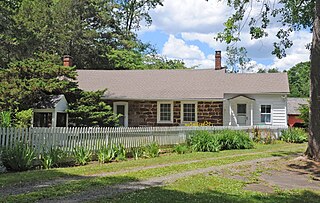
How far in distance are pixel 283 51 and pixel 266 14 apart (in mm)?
2219

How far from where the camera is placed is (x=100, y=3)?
142 ft

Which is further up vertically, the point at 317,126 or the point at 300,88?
the point at 300,88

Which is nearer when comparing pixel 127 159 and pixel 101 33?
pixel 127 159

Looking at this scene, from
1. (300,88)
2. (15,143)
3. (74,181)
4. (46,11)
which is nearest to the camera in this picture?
(74,181)

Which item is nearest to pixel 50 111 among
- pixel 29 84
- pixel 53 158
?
pixel 29 84

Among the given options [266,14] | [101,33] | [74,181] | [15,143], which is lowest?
[74,181]

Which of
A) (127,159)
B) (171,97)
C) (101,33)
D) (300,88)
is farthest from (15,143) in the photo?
(300,88)

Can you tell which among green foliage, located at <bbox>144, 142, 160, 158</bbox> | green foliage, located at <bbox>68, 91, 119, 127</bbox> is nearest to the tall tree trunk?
green foliage, located at <bbox>144, 142, 160, 158</bbox>

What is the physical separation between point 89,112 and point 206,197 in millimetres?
14057

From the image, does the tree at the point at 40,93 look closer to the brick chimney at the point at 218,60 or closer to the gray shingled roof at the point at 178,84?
the gray shingled roof at the point at 178,84

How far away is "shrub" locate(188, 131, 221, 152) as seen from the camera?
17.1 metres

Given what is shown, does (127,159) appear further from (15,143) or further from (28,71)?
(28,71)

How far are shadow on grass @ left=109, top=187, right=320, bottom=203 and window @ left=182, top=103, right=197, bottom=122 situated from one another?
1796 cm

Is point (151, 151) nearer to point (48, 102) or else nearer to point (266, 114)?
point (48, 102)
